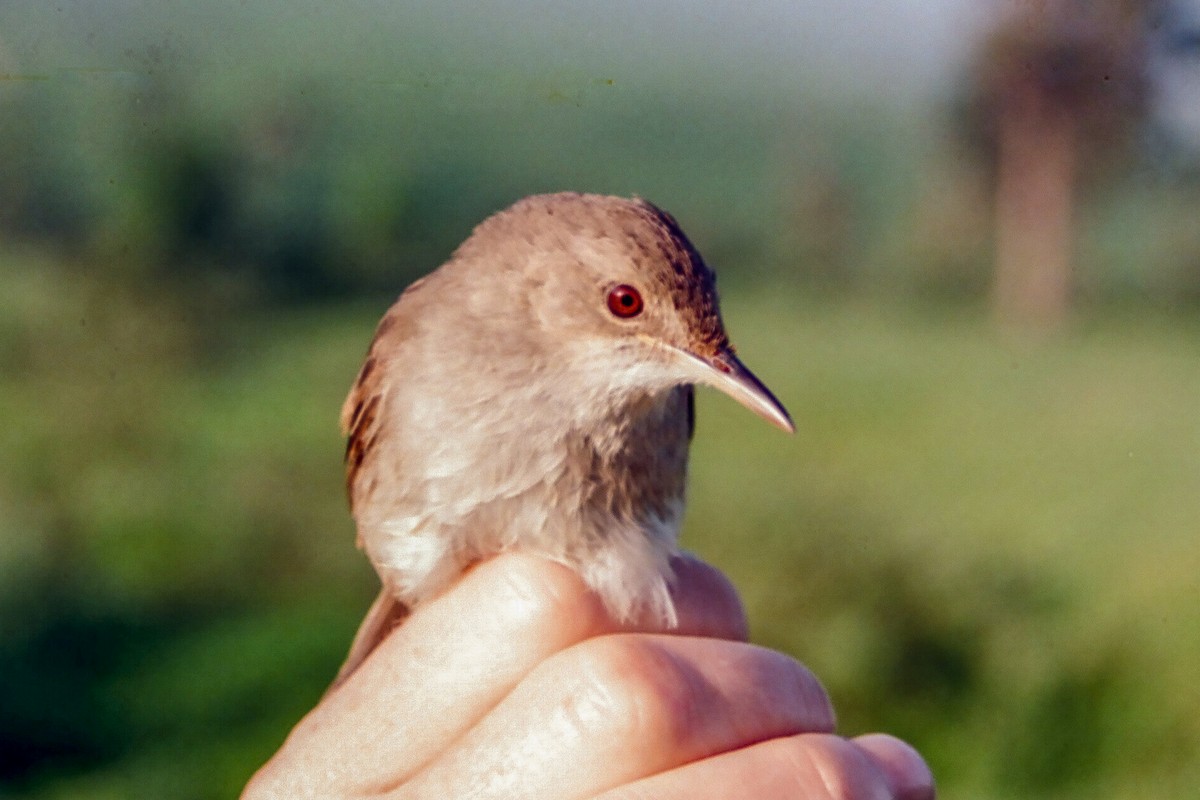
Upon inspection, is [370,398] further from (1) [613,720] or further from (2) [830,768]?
(2) [830,768]

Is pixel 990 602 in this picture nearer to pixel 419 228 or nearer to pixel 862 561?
pixel 862 561

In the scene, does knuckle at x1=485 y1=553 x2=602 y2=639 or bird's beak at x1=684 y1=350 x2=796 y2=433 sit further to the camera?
bird's beak at x1=684 y1=350 x2=796 y2=433

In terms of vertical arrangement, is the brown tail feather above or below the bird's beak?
below

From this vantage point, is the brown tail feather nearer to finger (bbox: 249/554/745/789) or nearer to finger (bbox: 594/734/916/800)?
finger (bbox: 249/554/745/789)

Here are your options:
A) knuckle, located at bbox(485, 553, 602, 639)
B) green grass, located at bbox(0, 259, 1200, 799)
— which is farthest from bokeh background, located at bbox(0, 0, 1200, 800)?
knuckle, located at bbox(485, 553, 602, 639)

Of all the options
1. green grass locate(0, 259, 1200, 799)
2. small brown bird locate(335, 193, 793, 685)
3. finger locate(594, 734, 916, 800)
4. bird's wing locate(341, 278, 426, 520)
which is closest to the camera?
finger locate(594, 734, 916, 800)

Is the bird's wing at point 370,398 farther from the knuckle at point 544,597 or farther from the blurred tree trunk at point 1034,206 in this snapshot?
the blurred tree trunk at point 1034,206
